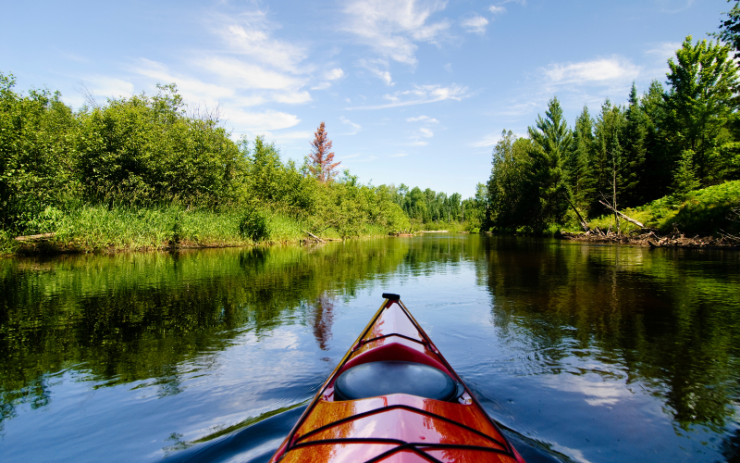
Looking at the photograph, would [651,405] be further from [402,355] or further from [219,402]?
[219,402]

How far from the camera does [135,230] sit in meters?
15.5

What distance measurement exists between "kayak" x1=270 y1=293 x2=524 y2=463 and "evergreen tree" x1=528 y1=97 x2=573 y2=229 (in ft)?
132

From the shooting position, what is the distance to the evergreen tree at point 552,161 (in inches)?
1467

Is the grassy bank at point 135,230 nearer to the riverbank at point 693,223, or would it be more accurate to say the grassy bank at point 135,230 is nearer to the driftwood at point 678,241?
the driftwood at point 678,241

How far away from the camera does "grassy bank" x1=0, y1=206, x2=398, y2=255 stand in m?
13.5

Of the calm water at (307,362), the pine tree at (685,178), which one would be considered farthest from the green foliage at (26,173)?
the pine tree at (685,178)

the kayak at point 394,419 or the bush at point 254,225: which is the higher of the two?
the bush at point 254,225

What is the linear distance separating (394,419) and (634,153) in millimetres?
42880

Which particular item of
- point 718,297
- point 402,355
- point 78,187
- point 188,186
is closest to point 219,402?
point 402,355

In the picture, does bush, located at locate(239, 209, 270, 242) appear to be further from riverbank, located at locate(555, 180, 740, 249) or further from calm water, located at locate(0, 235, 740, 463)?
riverbank, located at locate(555, 180, 740, 249)

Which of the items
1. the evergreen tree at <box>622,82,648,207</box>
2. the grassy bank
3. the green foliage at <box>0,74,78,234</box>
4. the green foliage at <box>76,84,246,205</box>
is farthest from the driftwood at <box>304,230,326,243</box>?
the evergreen tree at <box>622,82,648,207</box>

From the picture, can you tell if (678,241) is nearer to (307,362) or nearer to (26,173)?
(307,362)

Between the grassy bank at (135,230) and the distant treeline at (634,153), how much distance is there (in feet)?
89.4

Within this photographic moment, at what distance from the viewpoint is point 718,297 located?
682 cm
